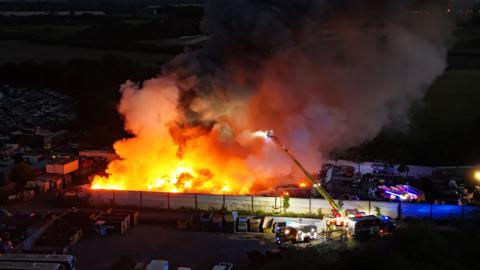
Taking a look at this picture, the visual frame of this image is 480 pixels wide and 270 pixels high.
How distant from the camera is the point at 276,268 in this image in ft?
35.7

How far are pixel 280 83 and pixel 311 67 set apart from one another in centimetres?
145

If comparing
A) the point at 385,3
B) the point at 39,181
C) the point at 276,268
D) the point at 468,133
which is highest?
the point at 385,3

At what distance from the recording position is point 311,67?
20.8 m

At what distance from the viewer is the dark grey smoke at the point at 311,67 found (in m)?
18.4

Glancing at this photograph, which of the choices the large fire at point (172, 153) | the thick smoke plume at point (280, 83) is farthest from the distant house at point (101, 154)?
the large fire at point (172, 153)

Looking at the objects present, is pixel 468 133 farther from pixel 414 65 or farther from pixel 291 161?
pixel 291 161

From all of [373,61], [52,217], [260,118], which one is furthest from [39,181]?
[373,61]

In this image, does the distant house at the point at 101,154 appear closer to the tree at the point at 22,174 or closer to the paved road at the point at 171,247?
the tree at the point at 22,174

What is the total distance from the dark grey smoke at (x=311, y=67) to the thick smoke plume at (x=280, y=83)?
35 millimetres

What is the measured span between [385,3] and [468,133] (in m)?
6.51

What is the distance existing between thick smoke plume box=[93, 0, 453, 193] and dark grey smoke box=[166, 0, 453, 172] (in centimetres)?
4

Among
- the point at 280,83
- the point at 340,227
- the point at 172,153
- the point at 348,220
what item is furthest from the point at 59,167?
the point at 348,220

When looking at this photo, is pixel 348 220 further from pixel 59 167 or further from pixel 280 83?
pixel 59 167

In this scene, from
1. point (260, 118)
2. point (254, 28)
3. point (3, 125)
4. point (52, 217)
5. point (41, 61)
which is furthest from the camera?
point (41, 61)
